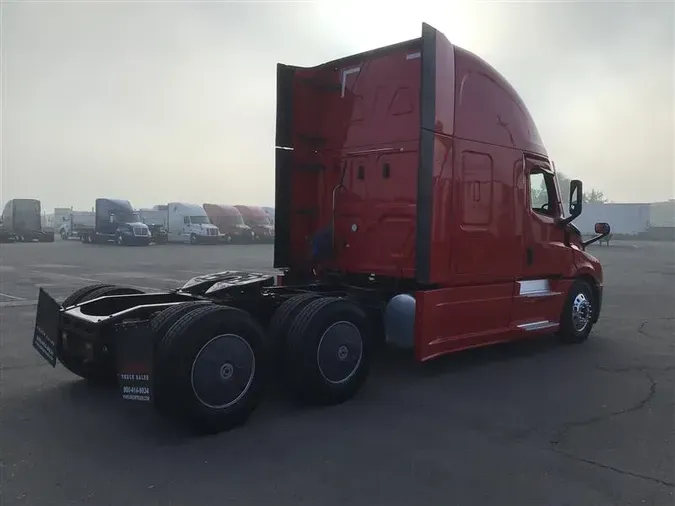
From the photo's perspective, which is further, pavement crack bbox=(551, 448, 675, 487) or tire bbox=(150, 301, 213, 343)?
tire bbox=(150, 301, 213, 343)

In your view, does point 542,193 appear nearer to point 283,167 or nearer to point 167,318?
point 283,167

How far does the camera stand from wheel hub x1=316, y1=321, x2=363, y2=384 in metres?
5.33

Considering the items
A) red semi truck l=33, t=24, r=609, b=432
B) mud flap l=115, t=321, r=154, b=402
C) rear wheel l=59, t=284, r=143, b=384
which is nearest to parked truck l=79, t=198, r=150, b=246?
red semi truck l=33, t=24, r=609, b=432

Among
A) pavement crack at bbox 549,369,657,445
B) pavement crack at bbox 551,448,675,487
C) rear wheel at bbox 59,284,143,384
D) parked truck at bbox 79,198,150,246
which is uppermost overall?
parked truck at bbox 79,198,150,246

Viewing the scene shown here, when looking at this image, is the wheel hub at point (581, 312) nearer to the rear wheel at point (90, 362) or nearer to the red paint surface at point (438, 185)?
the red paint surface at point (438, 185)

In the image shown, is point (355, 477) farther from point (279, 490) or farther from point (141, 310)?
point (141, 310)

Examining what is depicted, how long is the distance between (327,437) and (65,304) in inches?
126

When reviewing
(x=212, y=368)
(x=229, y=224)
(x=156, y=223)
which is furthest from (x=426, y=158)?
(x=156, y=223)

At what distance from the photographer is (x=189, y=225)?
4212 cm

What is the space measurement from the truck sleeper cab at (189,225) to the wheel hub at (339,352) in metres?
37.1

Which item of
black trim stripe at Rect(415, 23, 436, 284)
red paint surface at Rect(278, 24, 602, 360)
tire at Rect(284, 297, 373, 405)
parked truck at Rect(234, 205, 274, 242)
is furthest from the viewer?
parked truck at Rect(234, 205, 274, 242)

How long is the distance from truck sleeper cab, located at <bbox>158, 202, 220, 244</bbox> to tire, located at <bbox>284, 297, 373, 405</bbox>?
37.1 m

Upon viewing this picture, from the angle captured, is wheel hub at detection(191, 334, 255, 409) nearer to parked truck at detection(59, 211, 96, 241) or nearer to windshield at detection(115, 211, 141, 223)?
windshield at detection(115, 211, 141, 223)

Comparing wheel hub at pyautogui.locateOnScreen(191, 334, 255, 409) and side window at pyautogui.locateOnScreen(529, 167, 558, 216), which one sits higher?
side window at pyautogui.locateOnScreen(529, 167, 558, 216)
